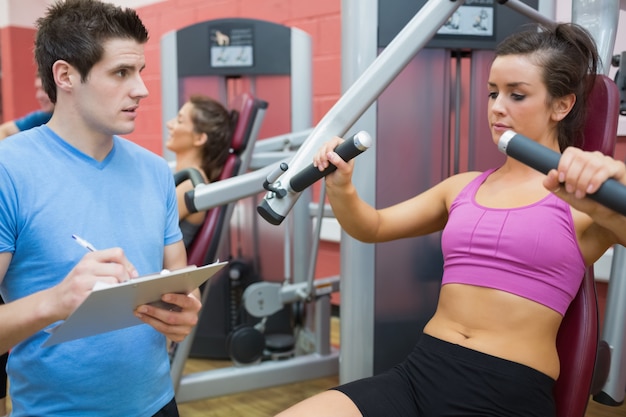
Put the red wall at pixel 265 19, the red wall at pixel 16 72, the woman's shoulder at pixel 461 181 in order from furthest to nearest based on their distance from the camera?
the red wall at pixel 16 72 < the red wall at pixel 265 19 < the woman's shoulder at pixel 461 181

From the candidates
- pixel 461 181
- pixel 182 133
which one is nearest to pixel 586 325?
pixel 461 181

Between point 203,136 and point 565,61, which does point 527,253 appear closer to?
point 565,61

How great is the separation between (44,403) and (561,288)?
945 millimetres

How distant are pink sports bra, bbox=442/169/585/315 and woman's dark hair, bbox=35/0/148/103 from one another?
767 mm

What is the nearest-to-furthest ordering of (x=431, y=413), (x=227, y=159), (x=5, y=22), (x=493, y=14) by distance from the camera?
(x=431, y=413) → (x=493, y=14) → (x=227, y=159) → (x=5, y=22)

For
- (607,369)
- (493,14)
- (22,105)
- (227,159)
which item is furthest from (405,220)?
(22,105)

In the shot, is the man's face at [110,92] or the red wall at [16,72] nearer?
the man's face at [110,92]

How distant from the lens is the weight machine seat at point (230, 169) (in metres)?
2.22

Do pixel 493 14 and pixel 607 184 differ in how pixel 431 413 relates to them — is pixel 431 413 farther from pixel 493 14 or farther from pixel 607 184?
pixel 493 14

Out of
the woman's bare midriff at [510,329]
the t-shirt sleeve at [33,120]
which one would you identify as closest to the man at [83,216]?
the woman's bare midriff at [510,329]

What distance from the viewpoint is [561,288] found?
121cm

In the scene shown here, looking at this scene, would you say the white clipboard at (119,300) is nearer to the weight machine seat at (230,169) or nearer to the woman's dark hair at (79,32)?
the woman's dark hair at (79,32)

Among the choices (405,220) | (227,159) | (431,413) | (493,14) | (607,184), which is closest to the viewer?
(607,184)

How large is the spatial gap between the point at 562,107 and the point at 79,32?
947 mm
